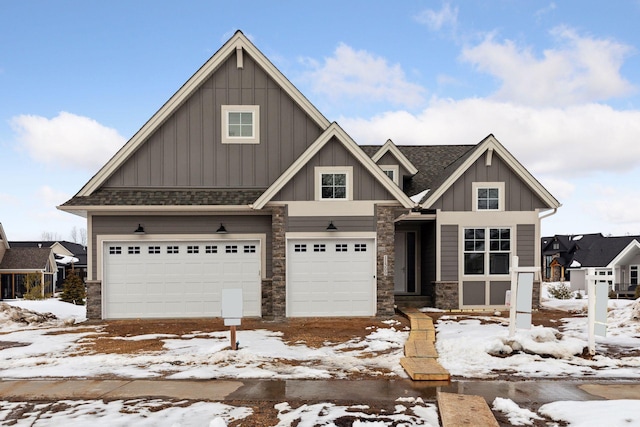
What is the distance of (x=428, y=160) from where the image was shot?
2128 centimetres

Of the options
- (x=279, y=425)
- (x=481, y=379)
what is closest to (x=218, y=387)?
(x=279, y=425)

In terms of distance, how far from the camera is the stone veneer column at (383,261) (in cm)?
1472

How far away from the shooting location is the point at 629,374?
318 inches

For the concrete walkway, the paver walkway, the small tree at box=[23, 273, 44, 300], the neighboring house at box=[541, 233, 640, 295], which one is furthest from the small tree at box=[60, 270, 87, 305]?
the neighboring house at box=[541, 233, 640, 295]

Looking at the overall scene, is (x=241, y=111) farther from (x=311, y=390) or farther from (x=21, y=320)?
(x=311, y=390)

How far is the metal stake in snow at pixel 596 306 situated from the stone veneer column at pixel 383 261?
572 centimetres

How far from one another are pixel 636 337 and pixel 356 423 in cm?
845

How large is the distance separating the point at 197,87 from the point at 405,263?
30.7ft

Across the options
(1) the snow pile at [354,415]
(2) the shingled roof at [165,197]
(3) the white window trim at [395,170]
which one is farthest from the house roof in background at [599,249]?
(1) the snow pile at [354,415]

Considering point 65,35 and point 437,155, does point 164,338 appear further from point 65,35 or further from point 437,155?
point 437,155

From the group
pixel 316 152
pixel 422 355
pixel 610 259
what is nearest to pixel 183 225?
pixel 316 152

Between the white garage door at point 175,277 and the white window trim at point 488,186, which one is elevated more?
the white window trim at point 488,186

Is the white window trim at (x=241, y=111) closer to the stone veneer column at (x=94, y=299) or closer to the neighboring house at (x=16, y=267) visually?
the stone veneer column at (x=94, y=299)

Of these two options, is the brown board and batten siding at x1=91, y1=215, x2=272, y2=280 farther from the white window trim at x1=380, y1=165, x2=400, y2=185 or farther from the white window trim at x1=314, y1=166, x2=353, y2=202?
the white window trim at x1=380, y1=165, x2=400, y2=185
